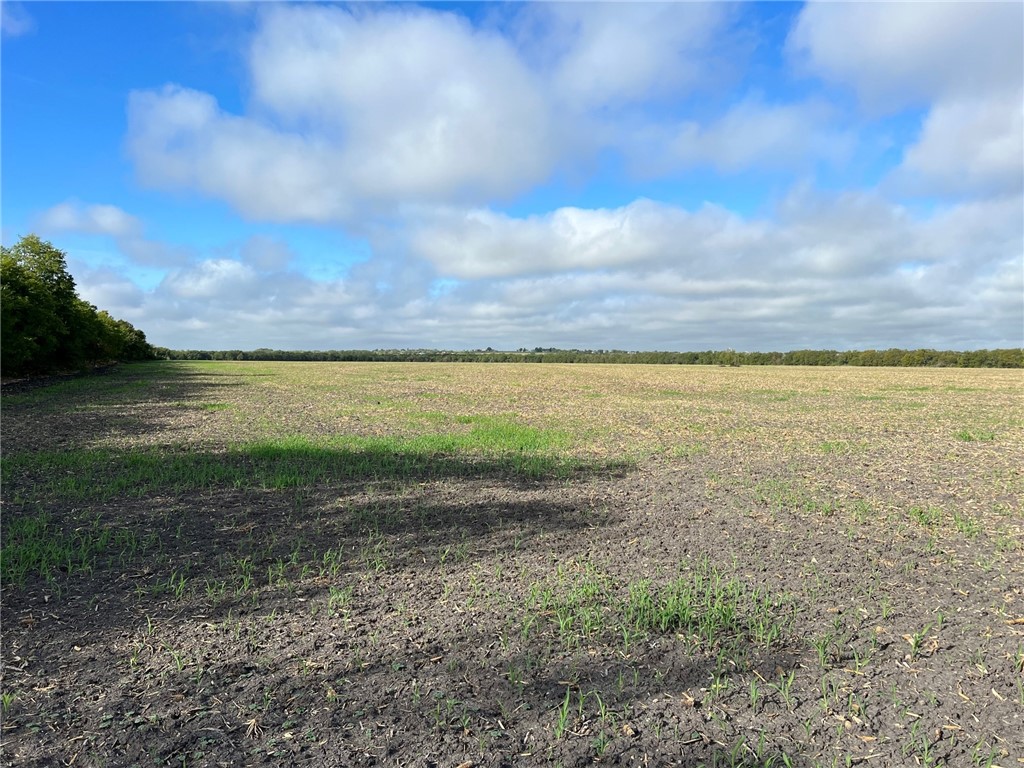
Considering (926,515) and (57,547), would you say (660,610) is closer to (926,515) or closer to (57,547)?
(926,515)

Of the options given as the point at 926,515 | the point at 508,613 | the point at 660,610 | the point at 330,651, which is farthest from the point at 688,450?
the point at 330,651

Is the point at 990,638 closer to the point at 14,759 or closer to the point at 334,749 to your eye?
the point at 334,749

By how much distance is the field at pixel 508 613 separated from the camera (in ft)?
10.5

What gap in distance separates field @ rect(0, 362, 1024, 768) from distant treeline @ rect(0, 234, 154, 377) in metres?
22.5

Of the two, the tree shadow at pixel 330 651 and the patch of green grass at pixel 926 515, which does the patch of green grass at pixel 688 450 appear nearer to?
the patch of green grass at pixel 926 515

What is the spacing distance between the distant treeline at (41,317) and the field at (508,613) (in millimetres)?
22539

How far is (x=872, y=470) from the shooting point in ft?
34.4

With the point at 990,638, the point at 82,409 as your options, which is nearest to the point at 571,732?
the point at 990,638

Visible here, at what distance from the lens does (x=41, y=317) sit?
3036 cm

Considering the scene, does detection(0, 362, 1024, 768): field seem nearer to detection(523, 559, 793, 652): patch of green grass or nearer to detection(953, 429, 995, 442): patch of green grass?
detection(523, 559, 793, 652): patch of green grass

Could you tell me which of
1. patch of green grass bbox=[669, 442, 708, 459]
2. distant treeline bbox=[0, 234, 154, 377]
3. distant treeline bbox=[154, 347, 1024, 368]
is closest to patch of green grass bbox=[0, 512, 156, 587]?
patch of green grass bbox=[669, 442, 708, 459]

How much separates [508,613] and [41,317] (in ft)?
117

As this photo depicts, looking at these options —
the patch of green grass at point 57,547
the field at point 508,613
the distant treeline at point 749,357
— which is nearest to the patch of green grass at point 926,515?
the field at point 508,613

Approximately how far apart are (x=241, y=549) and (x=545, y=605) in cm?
335
